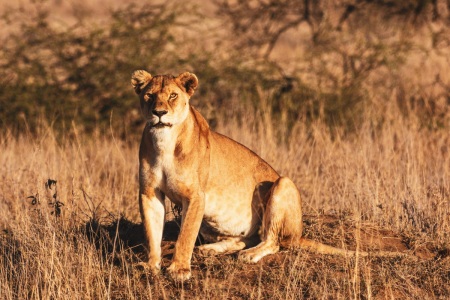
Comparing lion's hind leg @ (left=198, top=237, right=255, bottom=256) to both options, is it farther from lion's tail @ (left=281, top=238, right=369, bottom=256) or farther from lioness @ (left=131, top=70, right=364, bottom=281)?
lion's tail @ (left=281, top=238, right=369, bottom=256)

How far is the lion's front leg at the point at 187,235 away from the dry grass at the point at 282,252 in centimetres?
12

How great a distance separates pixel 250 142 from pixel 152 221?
4.93 metres

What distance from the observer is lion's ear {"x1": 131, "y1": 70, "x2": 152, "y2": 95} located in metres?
5.96

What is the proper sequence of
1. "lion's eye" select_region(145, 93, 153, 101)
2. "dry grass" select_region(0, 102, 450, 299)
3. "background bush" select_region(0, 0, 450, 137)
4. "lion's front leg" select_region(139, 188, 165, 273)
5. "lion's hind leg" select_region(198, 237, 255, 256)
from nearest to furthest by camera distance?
1. "dry grass" select_region(0, 102, 450, 299)
2. "lion's eye" select_region(145, 93, 153, 101)
3. "lion's front leg" select_region(139, 188, 165, 273)
4. "lion's hind leg" select_region(198, 237, 255, 256)
5. "background bush" select_region(0, 0, 450, 137)

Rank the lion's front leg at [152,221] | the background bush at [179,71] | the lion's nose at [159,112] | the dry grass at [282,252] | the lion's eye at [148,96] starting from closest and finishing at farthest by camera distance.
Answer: the lion's nose at [159,112] → the dry grass at [282,252] → the lion's eye at [148,96] → the lion's front leg at [152,221] → the background bush at [179,71]

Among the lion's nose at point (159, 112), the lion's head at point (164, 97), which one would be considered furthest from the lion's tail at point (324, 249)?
the lion's nose at point (159, 112)

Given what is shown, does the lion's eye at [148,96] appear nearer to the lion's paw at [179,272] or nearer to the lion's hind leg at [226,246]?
the lion's paw at [179,272]

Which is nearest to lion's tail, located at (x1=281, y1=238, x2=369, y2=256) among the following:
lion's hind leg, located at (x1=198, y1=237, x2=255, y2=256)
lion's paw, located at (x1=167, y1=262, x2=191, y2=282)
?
lion's hind leg, located at (x1=198, y1=237, x2=255, y2=256)

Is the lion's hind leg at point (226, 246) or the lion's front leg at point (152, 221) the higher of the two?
the lion's front leg at point (152, 221)

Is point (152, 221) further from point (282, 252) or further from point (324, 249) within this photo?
point (324, 249)

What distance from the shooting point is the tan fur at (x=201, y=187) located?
5.79 m

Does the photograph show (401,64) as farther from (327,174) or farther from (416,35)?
(327,174)

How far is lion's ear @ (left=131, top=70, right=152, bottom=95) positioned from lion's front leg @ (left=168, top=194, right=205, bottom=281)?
0.90m

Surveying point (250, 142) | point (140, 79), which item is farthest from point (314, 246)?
point (250, 142)
